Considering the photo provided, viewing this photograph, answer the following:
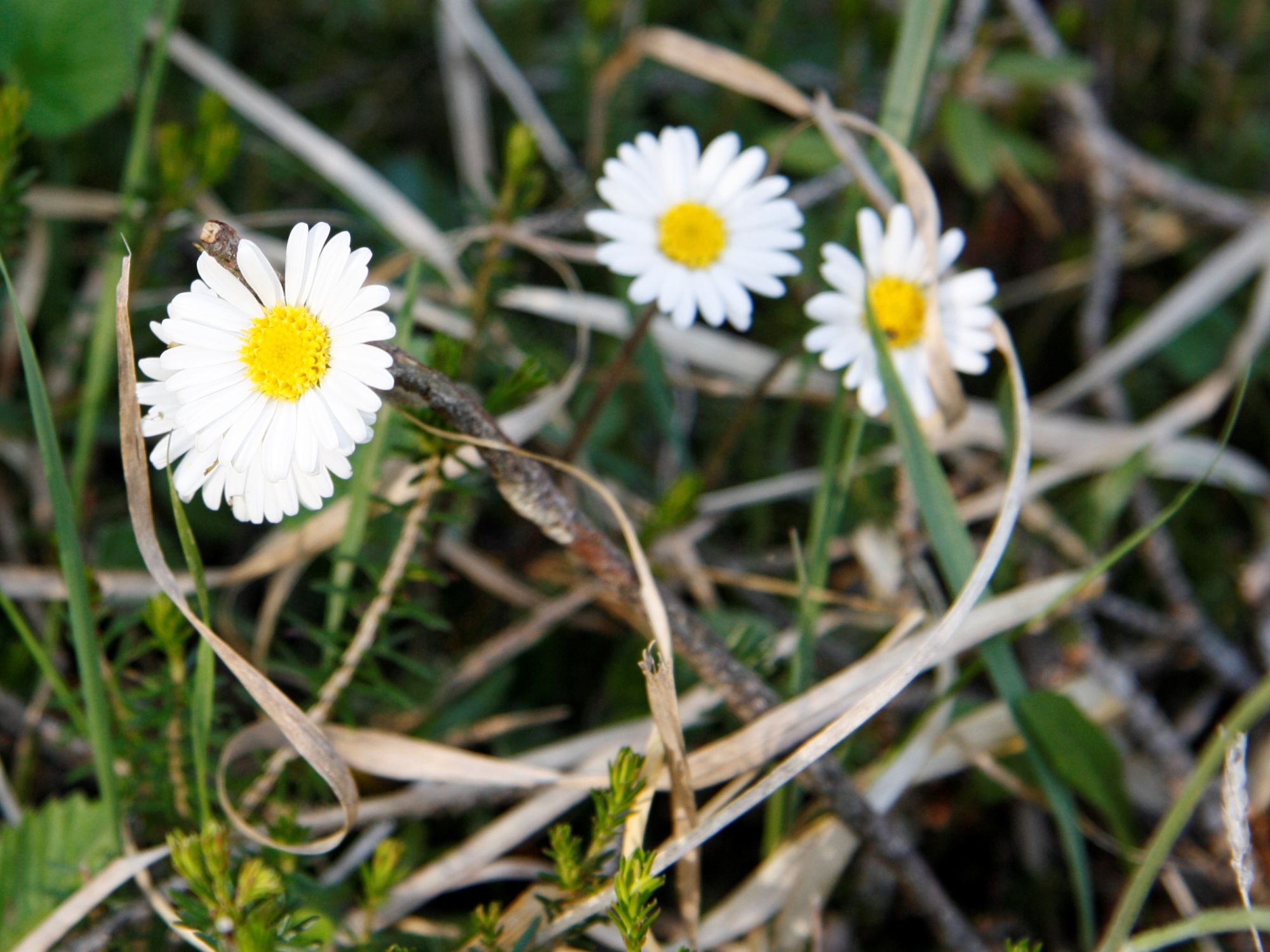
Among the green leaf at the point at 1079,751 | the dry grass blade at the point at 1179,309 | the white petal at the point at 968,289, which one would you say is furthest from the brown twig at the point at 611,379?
the dry grass blade at the point at 1179,309

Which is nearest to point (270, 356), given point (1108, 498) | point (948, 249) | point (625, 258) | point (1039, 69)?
point (625, 258)

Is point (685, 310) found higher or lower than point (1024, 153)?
lower

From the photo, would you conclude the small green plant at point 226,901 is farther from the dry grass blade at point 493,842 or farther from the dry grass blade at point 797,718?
the dry grass blade at point 797,718

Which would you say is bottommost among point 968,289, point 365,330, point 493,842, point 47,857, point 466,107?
point 493,842

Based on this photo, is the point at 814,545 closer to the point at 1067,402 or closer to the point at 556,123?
the point at 1067,402

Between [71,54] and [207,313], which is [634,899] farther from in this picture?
[71,54]

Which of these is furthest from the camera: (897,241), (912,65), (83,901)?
(912,65)
